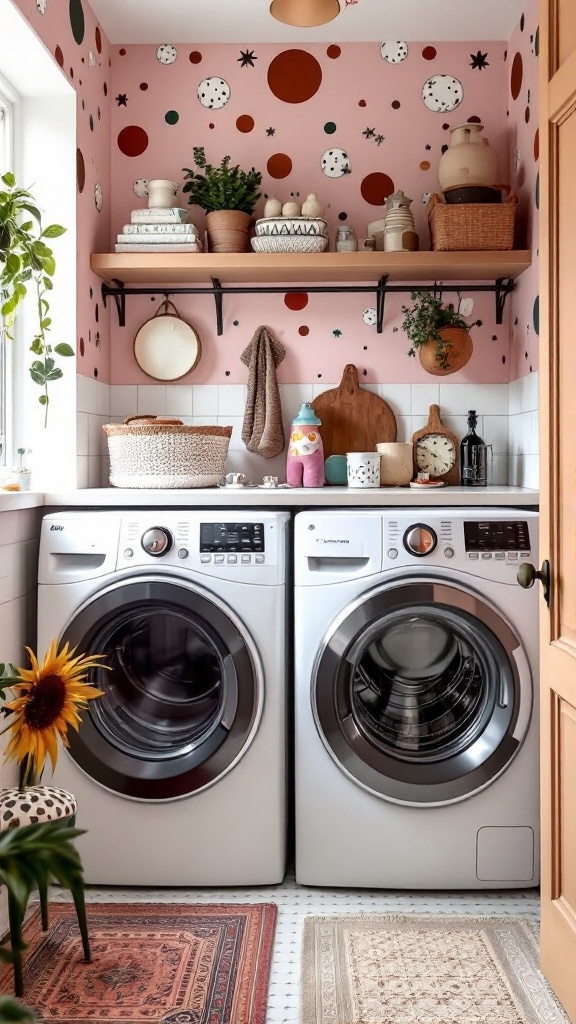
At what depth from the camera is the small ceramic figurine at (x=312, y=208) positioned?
9.51ft

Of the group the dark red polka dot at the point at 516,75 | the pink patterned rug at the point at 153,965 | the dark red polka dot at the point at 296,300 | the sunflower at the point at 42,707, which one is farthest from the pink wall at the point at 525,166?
the pink patterned rug at the point at 153,965

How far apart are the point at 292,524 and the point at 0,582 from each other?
2.71ft

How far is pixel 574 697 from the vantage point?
171 cm

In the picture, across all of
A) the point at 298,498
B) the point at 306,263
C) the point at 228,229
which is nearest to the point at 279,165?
the point at 228,229

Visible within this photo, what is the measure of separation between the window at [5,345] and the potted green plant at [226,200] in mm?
627

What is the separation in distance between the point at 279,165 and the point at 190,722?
78.3 inches

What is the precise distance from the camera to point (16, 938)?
109cm

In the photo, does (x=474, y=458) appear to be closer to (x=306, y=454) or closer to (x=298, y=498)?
(x=306, y=454)

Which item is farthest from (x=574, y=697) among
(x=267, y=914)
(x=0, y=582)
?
(x=0, y=582)

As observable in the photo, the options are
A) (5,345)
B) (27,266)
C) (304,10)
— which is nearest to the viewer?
(304,10)

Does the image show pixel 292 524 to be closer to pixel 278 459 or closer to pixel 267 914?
pixel 278 459

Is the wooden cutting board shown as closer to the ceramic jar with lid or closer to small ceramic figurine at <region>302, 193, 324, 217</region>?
small ceramic figurine at <region>302, 193, 324, 217</region>

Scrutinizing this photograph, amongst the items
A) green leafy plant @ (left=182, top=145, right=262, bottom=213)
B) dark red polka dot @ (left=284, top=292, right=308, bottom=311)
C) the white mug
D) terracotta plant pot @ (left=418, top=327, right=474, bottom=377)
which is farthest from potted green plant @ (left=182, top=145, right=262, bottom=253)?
the white mug

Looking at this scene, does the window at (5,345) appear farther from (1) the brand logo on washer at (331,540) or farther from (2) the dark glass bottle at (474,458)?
(2) the dark glass bottle at (474,458)
